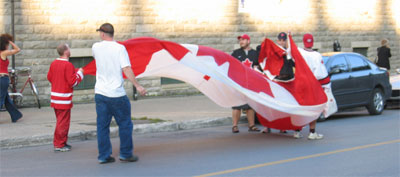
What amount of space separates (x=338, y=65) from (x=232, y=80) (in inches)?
213

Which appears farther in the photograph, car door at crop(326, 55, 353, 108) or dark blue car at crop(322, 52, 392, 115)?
dark blue car at crop(322, 52, 392, 115)

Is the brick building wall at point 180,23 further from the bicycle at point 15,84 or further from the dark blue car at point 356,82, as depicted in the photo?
the dark blue car at point 356,82

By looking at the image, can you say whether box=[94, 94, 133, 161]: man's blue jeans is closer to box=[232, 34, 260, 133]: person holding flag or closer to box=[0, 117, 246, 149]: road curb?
box=[0, 117, 246, 149]: road curb

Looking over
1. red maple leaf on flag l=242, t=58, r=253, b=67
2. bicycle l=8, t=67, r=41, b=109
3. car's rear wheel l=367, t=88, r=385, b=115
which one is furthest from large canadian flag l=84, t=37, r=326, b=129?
bicycle l=8, t=67, r=41, b=109

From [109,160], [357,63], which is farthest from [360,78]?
[109,160]

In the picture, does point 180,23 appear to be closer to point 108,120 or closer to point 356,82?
point 356,82

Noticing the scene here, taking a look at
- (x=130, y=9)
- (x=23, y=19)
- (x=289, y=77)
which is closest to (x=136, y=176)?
(x=289, y=77)

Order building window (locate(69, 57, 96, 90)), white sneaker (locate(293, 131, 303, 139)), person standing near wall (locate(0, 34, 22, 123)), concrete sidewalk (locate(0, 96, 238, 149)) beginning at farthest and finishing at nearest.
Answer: building window (locate(69, 57, 96, 90)), person standing near wall (locate(0, 34, 22, 123)), white sneaker (locate(293, 131, 303, 139)), concrete sidewalk (locate(0, 96, 238, 149))

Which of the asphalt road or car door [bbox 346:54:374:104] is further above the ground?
car door [bbox 346:54:374:104]

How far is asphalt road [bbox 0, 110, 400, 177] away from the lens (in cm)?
873

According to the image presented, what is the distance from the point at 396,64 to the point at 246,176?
78.4 feet

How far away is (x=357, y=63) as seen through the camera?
1619cm

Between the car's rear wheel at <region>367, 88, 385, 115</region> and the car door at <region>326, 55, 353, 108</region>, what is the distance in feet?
3.08

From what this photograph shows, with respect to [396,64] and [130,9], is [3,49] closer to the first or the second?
A: [130,9]
